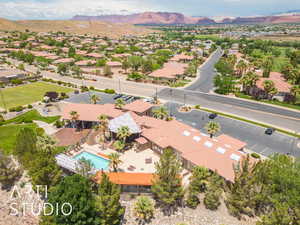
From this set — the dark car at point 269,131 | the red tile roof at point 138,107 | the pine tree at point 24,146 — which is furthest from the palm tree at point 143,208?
the dark car at point 269,131

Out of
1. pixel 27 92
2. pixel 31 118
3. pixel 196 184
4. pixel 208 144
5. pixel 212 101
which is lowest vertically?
pixel 31 118

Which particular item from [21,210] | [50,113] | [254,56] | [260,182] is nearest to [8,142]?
[50,113]

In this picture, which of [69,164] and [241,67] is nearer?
[69,164]

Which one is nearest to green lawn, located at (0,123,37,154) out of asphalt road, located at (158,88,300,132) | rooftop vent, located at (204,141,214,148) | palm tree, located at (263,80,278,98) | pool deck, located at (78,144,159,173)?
pool deck, located at (78,144,159,173)

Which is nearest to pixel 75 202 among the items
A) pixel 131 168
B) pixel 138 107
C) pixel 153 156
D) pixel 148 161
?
pixel 131 168

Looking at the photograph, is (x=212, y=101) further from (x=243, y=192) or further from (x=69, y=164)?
(x=69, y=164)

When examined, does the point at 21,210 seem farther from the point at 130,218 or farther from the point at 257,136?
the point at 257,136

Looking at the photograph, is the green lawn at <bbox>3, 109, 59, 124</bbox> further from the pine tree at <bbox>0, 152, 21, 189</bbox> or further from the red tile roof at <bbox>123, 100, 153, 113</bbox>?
the pine tree at <bbox>0, 152, 21, 189</bbox>
